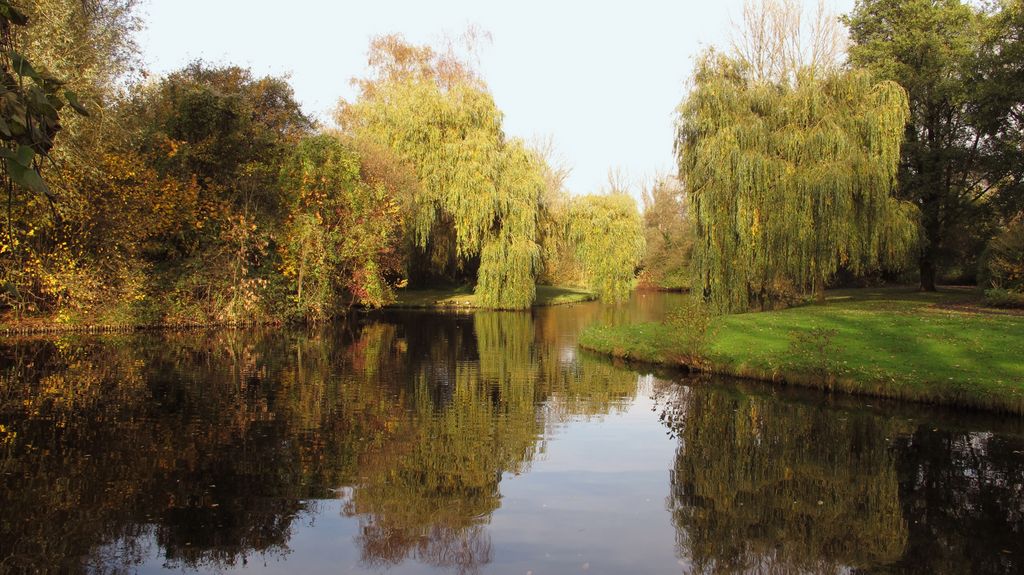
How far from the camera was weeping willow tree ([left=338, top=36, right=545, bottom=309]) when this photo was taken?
34.8m

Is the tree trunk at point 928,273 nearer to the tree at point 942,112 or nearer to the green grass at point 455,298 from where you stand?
the tree at point 942,112

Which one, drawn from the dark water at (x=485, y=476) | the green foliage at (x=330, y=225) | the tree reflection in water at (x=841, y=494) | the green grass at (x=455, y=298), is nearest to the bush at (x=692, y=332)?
the dark water at (x=485, y=476)

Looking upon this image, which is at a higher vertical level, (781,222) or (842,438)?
(781,222)

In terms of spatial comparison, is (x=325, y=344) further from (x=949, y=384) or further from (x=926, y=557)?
(x=926, y=557)

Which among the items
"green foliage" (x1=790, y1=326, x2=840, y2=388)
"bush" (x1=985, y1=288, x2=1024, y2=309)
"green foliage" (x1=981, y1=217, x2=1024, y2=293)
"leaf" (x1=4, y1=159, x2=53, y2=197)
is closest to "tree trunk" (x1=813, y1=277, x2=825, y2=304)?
"green foliage" (x1=790, y1=326, x2=840, y2=388)

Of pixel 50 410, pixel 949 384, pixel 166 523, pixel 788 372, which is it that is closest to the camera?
pixel 166 523

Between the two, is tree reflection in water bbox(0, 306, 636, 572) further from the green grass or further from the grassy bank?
the green grass

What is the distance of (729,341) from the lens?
17.7 meters

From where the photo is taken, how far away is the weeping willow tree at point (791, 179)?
2078cm

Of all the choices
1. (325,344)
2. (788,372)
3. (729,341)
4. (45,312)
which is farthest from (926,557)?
(45,312)

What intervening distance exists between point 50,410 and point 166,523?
6176mm

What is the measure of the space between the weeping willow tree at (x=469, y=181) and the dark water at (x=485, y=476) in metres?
18.9

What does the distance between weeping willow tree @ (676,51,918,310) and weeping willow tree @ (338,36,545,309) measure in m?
13.5

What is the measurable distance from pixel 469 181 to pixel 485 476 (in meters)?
26.3
